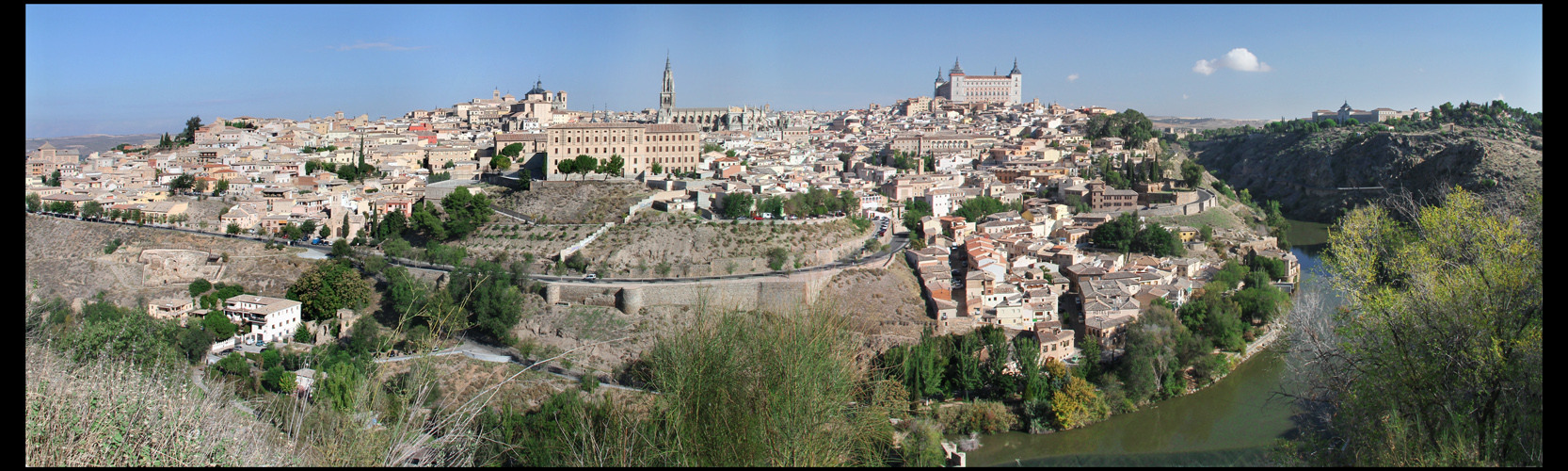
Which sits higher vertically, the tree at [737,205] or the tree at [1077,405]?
the tree at [737,205]

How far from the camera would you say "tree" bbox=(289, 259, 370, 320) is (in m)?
10.7

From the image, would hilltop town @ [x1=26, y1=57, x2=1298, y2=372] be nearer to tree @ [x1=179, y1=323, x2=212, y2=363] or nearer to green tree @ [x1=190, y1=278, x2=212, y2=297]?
green tree @ [x1=190, y1=278, x2=212, y2=297]

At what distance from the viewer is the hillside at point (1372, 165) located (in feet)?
62.5

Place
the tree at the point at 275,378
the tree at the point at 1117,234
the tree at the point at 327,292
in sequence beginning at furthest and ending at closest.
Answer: the tree at the point at 1117,234
the tree at the point at 327,292
the tree at the point at 275,378

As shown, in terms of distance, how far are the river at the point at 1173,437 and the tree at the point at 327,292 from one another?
7.92 metres

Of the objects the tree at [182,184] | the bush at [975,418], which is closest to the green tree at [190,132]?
the tree at [182,184]

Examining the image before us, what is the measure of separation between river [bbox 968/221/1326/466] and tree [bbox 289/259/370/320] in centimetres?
792

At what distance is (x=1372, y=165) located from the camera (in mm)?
22594

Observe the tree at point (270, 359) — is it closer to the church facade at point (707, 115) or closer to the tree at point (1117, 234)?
the tree at point (1117, 234)

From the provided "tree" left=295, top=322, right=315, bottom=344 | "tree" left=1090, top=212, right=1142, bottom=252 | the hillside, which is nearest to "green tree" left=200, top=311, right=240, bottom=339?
"tree" left=295, top=322, right=315, bottom=344

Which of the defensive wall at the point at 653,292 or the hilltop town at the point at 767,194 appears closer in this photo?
the defensive wall at the point at 653,292

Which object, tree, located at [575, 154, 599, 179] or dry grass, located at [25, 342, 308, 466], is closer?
dry grass, located at [25, 342, 308, 466]

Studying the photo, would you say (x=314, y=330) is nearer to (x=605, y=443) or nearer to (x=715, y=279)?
(x=715, y=279)

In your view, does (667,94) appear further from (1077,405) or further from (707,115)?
(1077,405)
